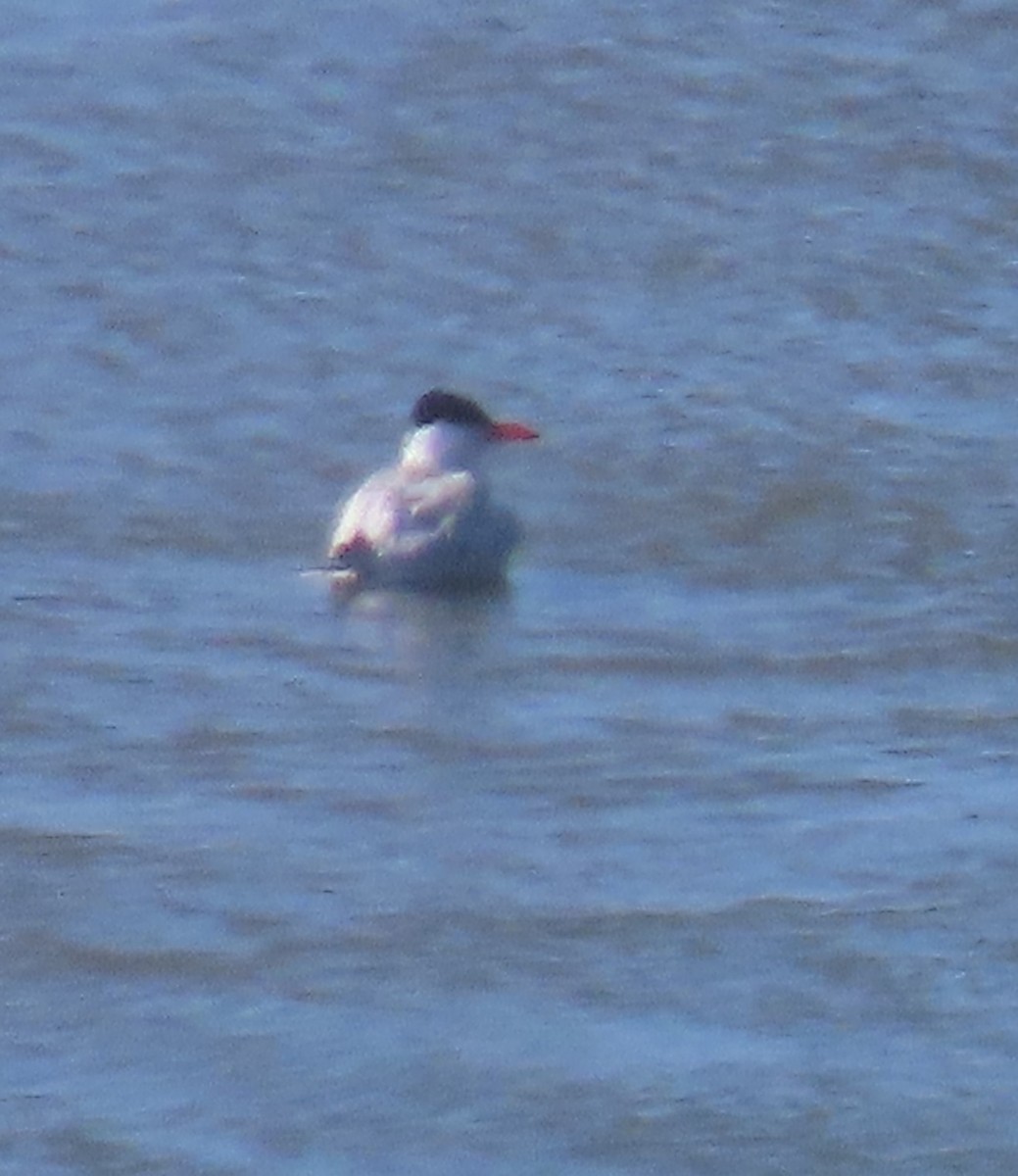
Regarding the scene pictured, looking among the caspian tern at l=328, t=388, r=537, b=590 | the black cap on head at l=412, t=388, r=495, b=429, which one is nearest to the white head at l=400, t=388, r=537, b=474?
the black cap on head at l=412, t=388, r=495, b=429

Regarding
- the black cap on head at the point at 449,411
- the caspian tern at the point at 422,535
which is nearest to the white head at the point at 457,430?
the black cap on head at the point at 449,411

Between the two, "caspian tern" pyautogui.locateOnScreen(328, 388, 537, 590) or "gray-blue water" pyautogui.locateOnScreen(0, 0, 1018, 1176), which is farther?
"caspian tern" pyautogui.locateOnScreen(328, 388, 537, 590)

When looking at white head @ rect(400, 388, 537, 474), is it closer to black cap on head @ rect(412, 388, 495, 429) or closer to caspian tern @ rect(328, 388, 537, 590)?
black cap on head @ rect(412, 388, 495, 429)

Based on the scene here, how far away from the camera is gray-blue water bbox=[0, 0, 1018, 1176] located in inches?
243

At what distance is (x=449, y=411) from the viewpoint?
406 inches

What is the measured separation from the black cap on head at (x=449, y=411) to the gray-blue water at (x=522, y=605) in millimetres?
346

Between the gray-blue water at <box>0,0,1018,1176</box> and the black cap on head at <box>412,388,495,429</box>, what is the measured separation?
13.6 inches

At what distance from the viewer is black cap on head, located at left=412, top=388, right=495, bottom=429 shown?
33.7ft

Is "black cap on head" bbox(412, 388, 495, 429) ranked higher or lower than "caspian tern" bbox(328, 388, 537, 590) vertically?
higher

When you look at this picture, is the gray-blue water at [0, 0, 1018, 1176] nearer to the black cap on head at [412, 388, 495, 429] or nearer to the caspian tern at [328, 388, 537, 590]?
the caspian tern at [328, 388, 537, 590]

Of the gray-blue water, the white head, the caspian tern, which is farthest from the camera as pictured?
the white head

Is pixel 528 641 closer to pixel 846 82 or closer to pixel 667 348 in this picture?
pixel 667 348

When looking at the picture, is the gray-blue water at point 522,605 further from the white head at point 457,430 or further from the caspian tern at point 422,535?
the white head at point 457,430

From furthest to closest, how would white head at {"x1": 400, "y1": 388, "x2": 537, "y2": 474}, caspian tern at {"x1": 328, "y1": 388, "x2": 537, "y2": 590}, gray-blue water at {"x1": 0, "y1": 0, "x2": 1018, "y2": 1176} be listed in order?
white head at {"x1": 400, "y1": 388, "x2": 537, "y2": 474} → caspian tern at {"x1": 328, "y1": 388, "x2": 537, "y2": 590} → gray-blue water at {"x1": 0, "y1": 0, "x2": 1018, "y2": 1176}
